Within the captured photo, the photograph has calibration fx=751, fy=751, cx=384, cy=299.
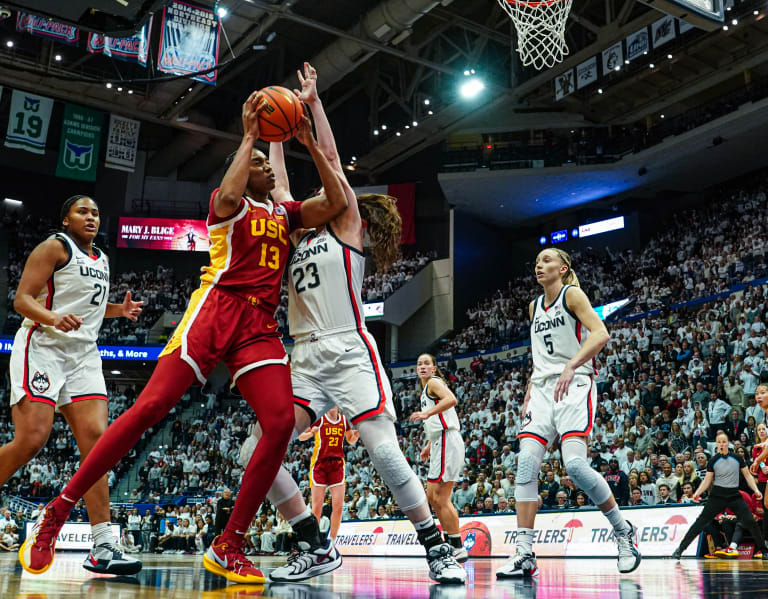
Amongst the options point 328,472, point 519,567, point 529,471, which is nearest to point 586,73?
point 328,472

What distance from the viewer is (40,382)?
4383 millimetres

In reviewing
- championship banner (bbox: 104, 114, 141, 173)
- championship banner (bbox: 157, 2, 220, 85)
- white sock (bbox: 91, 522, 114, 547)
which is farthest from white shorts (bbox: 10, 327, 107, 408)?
championship banner (bbox: 104, 114, 141, 173)

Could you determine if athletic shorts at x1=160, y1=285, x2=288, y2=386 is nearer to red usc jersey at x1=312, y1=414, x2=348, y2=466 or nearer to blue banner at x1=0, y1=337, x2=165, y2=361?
red usc jersey at x1=312, y1=414, x2=348, y2=466

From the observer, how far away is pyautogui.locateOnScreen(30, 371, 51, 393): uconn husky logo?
4363mm

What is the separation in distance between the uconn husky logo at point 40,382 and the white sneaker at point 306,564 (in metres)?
1.73

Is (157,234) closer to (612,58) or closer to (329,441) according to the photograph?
(612,58)

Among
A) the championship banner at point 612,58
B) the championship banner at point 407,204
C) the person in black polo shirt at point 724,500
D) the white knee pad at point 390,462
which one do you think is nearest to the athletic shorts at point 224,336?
the white knee pad at point 390,462

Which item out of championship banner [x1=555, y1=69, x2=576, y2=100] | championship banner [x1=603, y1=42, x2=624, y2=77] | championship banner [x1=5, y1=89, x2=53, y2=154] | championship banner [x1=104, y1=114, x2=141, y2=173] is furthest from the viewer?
championship banner [x1=104, y1=114, x2=141, y2=173]

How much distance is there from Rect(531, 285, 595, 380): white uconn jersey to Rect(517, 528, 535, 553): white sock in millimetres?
1099

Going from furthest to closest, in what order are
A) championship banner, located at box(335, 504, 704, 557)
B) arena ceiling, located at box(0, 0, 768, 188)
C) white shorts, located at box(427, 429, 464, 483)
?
arena ceiling, located at box(0, 0, 768, 188), championship banner, located at box(335, 504, 704, 557), white shorts, located at box(427, 429, 464, 483)

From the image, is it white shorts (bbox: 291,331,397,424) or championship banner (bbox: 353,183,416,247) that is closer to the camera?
white shorts (bbox: 291,331,397,424)

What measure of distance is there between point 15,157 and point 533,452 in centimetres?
3134

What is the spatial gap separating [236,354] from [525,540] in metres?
2.44

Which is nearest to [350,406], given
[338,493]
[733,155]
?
[338,493]
